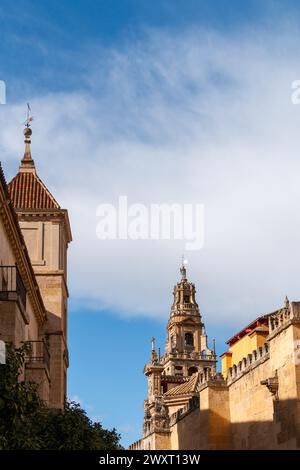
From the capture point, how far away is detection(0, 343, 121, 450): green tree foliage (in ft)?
56.9

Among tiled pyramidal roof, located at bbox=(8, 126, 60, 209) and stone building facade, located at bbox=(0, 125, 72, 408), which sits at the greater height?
tiled pyramidal roof, located at bbox=(8, 126, 60, 209)

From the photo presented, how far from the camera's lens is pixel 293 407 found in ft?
94.4

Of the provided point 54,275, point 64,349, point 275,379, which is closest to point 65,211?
point 54,275

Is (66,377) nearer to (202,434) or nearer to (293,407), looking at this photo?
(202,434)

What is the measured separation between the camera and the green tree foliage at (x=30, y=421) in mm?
17328

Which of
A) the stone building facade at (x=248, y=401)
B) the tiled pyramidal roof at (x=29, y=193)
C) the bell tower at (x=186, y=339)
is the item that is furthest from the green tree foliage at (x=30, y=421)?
the bell tower at (x=186, y=339)

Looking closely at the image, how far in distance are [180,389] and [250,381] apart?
139ft

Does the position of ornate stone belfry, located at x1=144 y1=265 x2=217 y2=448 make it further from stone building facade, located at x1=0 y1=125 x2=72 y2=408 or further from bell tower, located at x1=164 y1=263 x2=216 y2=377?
stone building facade, located at x1=0 y1=125 x2=72 y2=408

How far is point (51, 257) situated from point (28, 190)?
389cm

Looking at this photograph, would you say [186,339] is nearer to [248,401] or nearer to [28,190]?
[28,190]

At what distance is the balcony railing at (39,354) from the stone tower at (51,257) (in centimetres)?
171

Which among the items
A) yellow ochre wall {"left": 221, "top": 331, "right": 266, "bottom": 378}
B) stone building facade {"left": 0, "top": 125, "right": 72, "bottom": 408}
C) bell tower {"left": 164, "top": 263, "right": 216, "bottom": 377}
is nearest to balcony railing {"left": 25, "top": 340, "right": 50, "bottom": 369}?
stone building facade {"left": 0, "top": 125, "right": 72, "bottom": 408}

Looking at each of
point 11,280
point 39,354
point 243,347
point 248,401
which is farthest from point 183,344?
point 11,280
